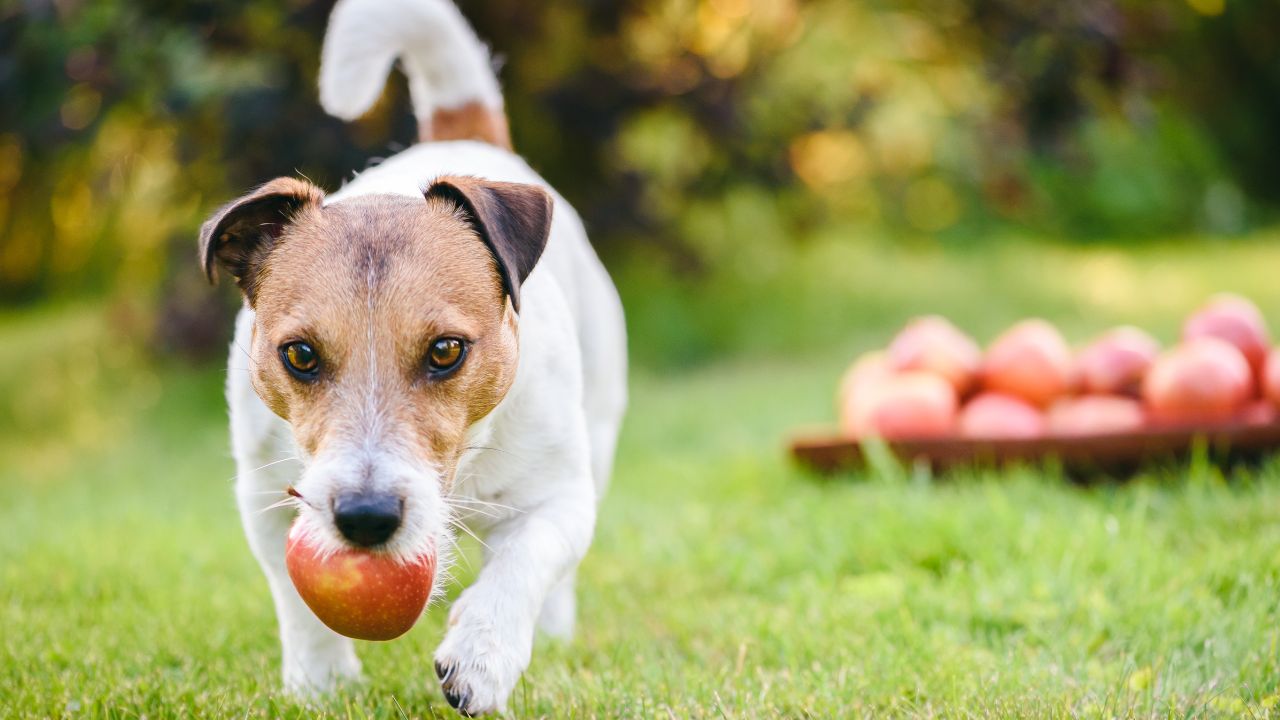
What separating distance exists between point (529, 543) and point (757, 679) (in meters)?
0.62

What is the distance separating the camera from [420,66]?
3.78 meters

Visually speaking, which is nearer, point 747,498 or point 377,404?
point 377,404

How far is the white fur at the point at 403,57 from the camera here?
11.2ft

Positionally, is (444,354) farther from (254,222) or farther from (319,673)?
(319,673)

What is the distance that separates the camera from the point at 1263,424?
154 inches

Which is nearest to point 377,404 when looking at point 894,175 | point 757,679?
point 757,679

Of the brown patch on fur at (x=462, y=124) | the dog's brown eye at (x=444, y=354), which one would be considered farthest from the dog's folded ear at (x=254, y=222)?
the brown patch on fur at (x=462, y=124)

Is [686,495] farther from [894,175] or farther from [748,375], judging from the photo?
[894,175]

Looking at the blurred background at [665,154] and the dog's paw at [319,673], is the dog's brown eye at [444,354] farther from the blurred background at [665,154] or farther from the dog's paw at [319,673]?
the blurred background at [665,154]

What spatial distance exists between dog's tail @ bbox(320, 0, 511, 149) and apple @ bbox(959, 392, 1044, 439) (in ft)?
7.00

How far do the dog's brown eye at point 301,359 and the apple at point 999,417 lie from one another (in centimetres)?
277

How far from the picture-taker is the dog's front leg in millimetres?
2160

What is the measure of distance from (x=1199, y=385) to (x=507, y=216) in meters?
2.87

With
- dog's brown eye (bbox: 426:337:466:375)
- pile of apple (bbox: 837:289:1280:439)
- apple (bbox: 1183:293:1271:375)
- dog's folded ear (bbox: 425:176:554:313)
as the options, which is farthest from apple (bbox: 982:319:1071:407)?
dog's brown eye (bbox: 426:337:466:375)
